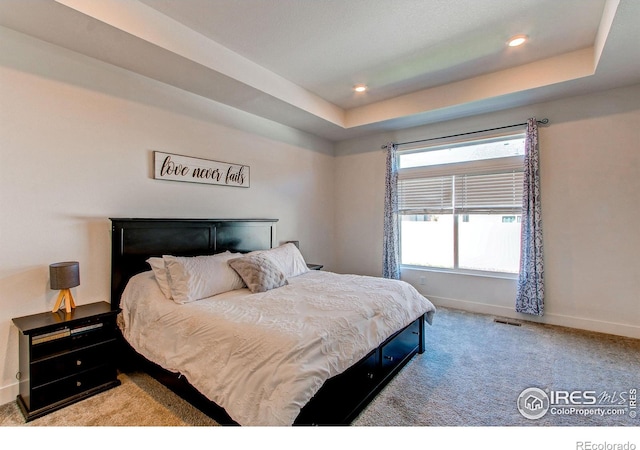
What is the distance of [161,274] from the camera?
2576 mm

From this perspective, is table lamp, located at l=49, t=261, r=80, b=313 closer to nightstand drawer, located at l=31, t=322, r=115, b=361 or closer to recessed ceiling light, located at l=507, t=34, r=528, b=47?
nightstand drawer, located at l=31, t=322, r=115, b=361

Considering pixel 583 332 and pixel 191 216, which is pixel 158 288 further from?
pixel 583 332

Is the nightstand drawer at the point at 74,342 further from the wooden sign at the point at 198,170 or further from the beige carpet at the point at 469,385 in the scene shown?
the wooden sign at the point at 198,170

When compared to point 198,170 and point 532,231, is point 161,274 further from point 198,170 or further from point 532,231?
point 532,231

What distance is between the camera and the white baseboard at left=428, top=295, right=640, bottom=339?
10.9ft

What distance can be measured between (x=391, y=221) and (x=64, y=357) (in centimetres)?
408

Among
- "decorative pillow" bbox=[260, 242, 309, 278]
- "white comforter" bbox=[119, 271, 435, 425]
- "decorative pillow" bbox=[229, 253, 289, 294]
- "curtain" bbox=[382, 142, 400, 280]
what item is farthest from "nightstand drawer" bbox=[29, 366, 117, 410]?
"curtain" bbox=[382, 142, 400, 280]

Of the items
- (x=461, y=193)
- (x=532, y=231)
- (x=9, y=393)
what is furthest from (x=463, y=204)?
(x=9, y=393)

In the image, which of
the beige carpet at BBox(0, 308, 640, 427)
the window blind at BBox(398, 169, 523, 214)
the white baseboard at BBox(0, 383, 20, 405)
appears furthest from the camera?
the window blind at BBox(398, 169, 523, 214)

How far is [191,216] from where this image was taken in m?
3.35

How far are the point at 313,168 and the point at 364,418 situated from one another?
383 centimetres

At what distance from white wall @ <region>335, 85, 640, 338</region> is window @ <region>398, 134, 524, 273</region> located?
0.28 m
